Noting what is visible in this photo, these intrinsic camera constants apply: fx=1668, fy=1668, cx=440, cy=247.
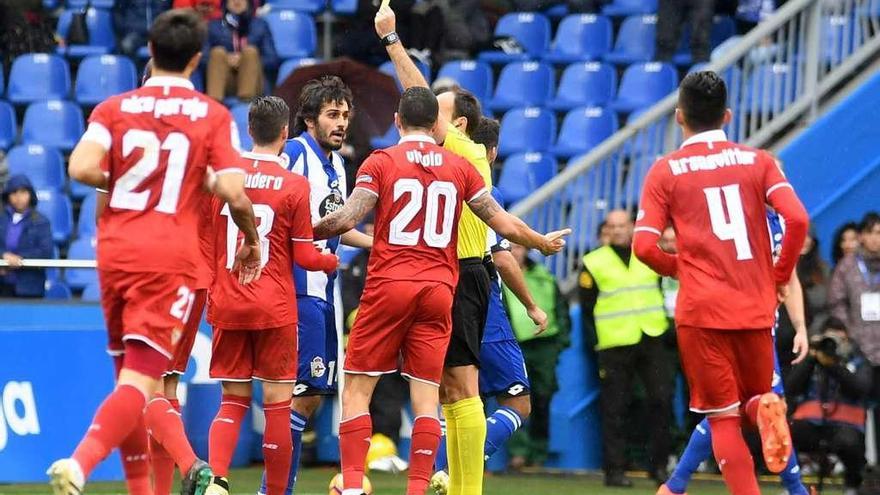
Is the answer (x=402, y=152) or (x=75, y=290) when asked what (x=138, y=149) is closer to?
(x=402, y=152)

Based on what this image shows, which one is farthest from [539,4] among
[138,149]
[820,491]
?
[138,149]

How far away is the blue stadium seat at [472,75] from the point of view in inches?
674

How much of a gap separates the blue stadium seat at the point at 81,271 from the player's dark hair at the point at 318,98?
19.7 feet

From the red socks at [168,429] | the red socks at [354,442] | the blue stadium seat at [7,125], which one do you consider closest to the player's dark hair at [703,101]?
the red socks at [354,442]

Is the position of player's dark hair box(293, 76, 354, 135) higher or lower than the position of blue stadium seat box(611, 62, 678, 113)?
higher

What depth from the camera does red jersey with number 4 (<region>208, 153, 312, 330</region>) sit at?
8.66 metres

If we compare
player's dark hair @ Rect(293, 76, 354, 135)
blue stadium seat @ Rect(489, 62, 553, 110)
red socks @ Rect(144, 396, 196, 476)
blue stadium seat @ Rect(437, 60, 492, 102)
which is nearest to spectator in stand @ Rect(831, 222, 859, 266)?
blue stadium seat @ Rect(489, 62, 553, 110)

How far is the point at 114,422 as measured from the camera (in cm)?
714

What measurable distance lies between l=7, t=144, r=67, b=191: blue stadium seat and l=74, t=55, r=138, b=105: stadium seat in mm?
921

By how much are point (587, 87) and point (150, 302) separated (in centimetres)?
1030

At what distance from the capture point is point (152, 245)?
7.23 metres

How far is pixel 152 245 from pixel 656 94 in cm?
1000

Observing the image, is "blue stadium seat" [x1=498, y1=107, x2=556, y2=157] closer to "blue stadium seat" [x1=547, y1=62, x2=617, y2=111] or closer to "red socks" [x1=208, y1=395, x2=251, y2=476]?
"blue stadium seat" [x1=547, y1=62, x2=617, y2=111]

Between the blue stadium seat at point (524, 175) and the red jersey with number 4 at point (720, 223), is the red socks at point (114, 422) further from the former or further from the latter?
the blue stadium seat at point (524, 175)
